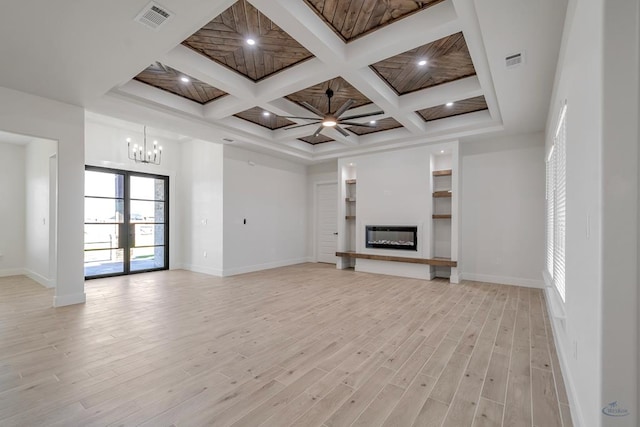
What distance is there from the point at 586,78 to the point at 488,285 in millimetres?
4786

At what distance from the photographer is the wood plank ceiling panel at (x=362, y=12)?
2586 mm

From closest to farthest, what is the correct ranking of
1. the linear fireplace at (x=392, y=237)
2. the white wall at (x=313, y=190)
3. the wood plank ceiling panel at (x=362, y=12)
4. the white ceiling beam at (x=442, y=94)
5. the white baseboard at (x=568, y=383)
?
the white baseboard at (x=568, y=383)
the wood plank ceiling panel at (x=362, y=12)
the white ceiling beam at (x=442, y=94)
the linear fireplace at (x=392, y=237)
the white wall at (x=313, y=190)

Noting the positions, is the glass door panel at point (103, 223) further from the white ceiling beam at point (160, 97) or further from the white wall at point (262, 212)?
the white ceiling beam at point (160, 97)

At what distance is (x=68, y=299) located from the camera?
13.8ft

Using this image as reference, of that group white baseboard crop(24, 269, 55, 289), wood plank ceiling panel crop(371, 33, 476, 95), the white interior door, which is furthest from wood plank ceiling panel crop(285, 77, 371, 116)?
white baseboard crop(24, 269, 55, 289)

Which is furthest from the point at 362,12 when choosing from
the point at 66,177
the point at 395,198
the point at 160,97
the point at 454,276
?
the point at 454,276

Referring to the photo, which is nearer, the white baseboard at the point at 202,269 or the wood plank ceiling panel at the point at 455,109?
the wood plank ceiling panel at the point at 455,109

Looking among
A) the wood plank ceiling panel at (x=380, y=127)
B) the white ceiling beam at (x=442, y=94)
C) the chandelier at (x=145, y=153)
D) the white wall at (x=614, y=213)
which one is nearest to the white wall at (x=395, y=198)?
the wood plank ceiling panel at (x=380, y=127)

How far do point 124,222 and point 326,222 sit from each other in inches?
200

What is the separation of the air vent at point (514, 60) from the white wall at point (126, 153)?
6.79 m

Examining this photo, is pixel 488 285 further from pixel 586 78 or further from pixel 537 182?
pixel 586 78

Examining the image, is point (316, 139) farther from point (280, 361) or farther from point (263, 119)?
point (280, 361)

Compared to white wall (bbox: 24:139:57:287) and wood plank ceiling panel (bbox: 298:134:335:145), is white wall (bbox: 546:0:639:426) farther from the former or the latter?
white wall (bbox: 24:139:57:287)

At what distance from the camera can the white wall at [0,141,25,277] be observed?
602 cm
